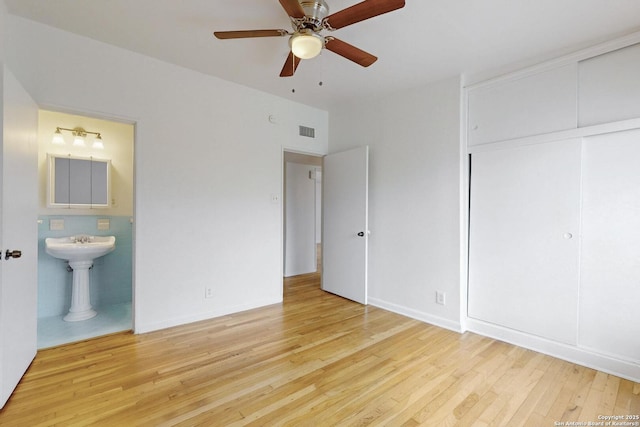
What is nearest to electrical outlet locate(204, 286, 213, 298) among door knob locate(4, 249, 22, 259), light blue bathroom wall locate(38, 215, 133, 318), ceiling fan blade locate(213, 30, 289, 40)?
light blue bathroom wall locate(38, 215, 133, 318)

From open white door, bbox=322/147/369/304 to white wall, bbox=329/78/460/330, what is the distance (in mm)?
148

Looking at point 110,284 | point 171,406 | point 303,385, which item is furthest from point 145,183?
point 303,385

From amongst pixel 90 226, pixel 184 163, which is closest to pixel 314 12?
pixel 184 163

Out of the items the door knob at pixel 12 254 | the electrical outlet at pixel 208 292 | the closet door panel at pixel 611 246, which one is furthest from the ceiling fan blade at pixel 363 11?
the electrical outlet at pixel 208 292

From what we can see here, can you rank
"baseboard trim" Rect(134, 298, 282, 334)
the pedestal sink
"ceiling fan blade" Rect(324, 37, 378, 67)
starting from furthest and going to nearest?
the pedestal sink < "baseboard trim" Rect(134, 298, 282, 334) < "ceiling fan blade" Rect(324, 37, 378, 67)

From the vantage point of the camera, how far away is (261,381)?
205 cm

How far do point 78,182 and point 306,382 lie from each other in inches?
137

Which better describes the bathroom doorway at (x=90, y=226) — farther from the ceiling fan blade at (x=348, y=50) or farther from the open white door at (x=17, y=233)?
the ceiling fan blade at (x=348, y=50)

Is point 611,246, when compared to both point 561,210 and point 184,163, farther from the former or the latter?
point 184,163

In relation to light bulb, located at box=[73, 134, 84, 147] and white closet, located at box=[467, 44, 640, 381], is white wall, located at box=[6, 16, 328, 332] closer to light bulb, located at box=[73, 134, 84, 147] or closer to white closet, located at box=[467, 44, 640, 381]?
light bulb, located at box=[73, 134, 84, 147]

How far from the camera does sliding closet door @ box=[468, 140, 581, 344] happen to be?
2445mm

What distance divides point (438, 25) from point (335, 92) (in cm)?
154

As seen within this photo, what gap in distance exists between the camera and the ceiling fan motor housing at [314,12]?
1.77m

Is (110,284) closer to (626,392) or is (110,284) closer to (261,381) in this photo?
(261,381)
